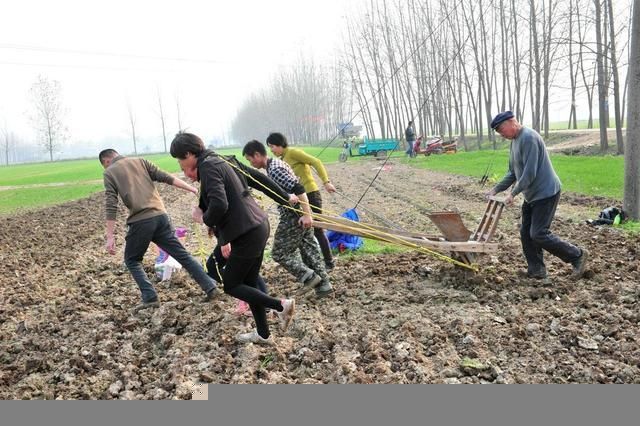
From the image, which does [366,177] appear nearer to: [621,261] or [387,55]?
[621,261]

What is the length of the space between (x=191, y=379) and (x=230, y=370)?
0.98ft

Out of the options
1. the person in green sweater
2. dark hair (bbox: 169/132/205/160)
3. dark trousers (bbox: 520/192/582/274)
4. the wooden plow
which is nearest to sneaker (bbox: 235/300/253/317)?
the wooden plow

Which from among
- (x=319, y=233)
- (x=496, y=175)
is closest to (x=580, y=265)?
(x=319, y=233)

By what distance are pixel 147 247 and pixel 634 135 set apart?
733 cm

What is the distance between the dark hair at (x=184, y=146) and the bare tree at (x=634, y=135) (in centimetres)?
720

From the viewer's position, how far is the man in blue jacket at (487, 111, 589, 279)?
5336 mm

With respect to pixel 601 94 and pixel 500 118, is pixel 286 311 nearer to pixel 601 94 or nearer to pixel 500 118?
pixel 500 118

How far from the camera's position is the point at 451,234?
5.94m

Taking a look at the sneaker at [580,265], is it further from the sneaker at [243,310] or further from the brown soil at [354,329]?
the sneaker at [243,310]

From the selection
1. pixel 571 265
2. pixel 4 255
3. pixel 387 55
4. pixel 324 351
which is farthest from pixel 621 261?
pixel 387 55

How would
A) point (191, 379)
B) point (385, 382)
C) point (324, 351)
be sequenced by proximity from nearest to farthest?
point (385, 382)
point (191, 379)
point (324, 351)

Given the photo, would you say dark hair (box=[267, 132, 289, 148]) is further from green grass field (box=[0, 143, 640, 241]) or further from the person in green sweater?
green grass field (box=[0, 143, 640, 241])

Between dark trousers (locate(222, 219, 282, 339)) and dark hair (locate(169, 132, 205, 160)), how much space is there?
2.38ft

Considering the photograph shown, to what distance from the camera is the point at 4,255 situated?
9.38m
